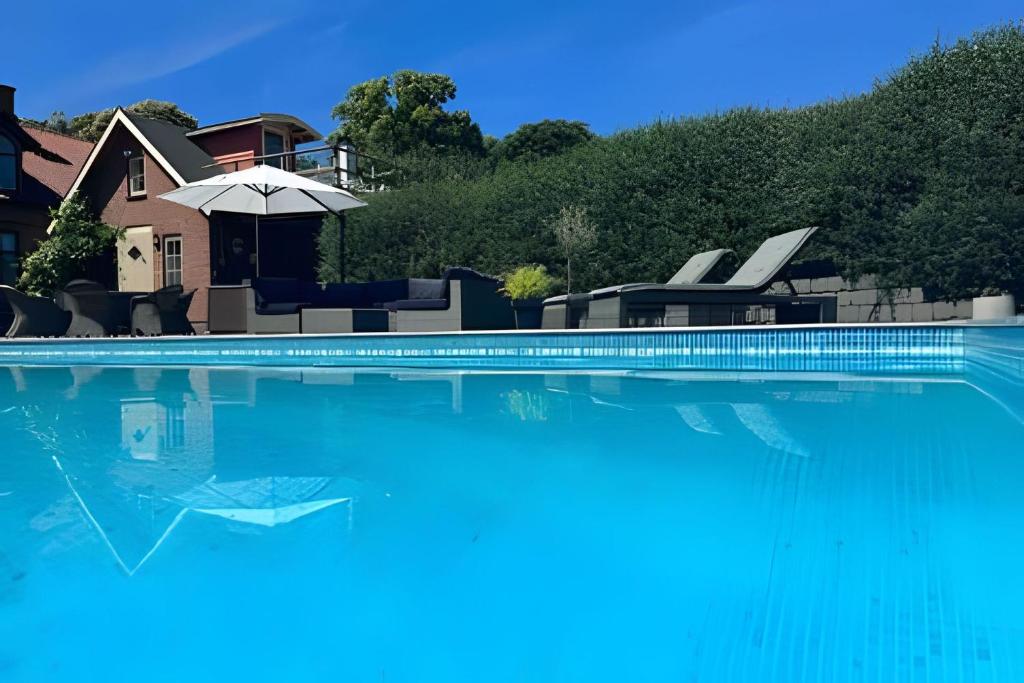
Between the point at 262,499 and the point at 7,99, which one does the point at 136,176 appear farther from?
the point at 262,499

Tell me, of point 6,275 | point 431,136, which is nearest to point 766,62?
point 6,275

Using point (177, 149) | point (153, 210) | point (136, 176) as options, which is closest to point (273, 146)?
point (177, 149)

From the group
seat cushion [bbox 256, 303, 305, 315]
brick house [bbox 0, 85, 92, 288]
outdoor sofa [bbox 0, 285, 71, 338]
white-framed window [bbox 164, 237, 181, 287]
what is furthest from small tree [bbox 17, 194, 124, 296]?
seat cushion [bbox 256, 303, 305, 315]

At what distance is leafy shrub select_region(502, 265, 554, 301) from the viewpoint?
12.0 metres

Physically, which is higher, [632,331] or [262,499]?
[632,331]

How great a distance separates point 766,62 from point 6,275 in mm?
18420

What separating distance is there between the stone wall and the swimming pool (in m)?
7.20

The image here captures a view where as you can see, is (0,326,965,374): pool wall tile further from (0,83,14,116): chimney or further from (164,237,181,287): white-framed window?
(0,83,14,116): chimney

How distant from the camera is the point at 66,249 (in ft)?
52.3

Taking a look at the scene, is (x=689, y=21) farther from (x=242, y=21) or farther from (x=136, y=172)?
(x=136, y=172)

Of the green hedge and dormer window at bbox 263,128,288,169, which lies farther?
dormer window at bbox 263,128,288,169

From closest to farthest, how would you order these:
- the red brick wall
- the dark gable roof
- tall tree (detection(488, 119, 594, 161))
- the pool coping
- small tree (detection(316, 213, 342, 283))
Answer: the pool coping < small tree (detection(316, 213, 342, 283)) < the red brick wall < the dark gable roof < tall tree (detection(488, 119, 594, 161))

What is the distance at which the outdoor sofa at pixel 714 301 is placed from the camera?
26.9ft

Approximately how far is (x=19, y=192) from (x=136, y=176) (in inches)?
154
